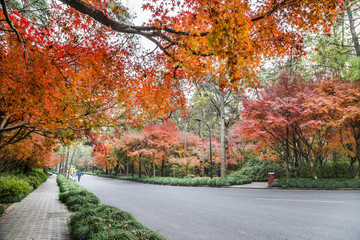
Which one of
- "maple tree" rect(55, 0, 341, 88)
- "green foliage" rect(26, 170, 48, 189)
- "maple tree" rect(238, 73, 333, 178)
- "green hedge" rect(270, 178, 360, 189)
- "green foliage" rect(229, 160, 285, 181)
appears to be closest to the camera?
"maple tree" rect(55, 0, 341, 88)

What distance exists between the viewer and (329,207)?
22.5 ft

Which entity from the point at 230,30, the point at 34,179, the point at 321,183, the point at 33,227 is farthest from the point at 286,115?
the point at 34,179

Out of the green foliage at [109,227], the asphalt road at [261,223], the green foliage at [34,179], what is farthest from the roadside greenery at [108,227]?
the green foliage at [34,179]

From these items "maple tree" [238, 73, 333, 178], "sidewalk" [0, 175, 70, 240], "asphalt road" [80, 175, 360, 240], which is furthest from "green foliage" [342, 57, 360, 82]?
"sidewalk" [0, 175, 70, 240]

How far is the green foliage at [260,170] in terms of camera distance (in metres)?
20.2

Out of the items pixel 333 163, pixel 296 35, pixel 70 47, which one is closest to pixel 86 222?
pixel 70 47

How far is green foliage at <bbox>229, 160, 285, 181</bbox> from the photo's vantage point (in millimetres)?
20156

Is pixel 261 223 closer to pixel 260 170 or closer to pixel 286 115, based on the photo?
pixel 286 115

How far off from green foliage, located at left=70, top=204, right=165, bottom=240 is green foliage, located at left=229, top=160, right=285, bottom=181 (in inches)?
726

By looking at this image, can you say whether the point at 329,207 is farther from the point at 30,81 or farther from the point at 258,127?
the point at 30,81

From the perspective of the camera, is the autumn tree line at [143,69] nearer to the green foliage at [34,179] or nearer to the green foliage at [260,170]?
the green foliage at [34,179]

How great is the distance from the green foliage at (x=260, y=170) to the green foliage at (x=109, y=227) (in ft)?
60.5

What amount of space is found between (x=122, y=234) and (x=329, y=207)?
6.93 meters

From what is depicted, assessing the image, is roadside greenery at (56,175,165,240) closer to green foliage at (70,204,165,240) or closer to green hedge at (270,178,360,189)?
green foliage at (70,204,165,240)
